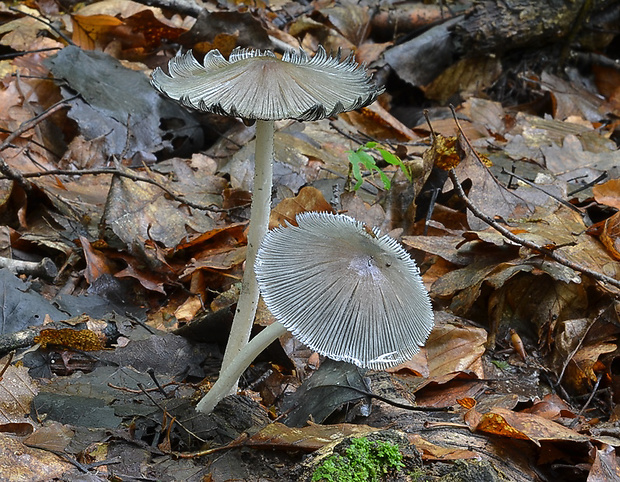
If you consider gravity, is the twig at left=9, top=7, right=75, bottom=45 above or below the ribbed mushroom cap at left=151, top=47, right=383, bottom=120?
below

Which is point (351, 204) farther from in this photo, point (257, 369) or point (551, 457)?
point (551, 457)

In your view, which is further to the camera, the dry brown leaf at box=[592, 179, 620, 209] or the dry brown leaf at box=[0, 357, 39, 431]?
the dry brown leaf at box=[592, 179, 620, 209]

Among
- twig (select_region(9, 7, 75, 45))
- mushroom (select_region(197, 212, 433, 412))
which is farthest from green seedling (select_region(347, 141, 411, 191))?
twig (select_region(9, 7, 75, 45))

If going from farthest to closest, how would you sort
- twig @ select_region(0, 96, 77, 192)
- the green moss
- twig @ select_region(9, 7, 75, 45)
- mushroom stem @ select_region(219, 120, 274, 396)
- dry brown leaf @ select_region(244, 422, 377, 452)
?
twig @ select_region(9, 7, 75, 45), twig @ select_region(0, 96, 77, 192), mushroom stem @ select_region(219, 120, 274, 396), dry brown leaf @ select_region(244, 422, 377, 452), the green moss

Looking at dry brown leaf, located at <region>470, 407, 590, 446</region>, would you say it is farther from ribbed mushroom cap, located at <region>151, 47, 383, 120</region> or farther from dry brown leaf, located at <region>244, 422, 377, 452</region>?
ribbed mushroom cap, located at <region>151, 47, 383, 120</region>

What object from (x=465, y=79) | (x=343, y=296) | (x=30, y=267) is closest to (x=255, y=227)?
(x=343, y=296)

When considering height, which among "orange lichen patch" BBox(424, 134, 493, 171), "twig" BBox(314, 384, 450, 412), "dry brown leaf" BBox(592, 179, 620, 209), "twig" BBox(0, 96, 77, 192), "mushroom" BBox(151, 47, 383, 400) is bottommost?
"twig" BBox(314, 384, 450, 412)

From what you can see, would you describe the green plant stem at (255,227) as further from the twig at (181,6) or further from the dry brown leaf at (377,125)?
the twig at (181,6)

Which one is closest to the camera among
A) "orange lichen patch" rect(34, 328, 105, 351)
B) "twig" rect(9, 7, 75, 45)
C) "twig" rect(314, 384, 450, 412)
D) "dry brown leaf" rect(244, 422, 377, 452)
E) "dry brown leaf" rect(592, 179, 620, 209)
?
"dry brown leaf" rect(244, 422, 377, 452)
